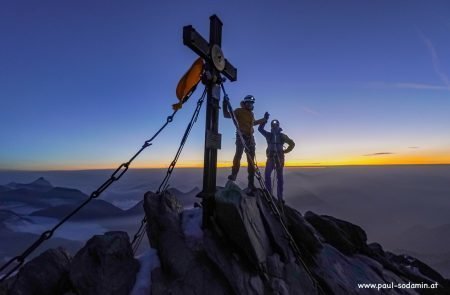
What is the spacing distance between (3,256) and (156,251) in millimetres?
180068

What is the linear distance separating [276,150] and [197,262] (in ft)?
18.3

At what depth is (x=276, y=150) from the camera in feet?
33.9

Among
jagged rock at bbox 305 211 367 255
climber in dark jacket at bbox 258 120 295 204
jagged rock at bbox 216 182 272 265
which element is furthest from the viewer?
jagged rock at bbox 305 211 367 255

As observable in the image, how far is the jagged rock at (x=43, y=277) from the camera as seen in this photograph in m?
5.92

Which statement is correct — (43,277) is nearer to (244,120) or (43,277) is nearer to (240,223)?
(240,223)

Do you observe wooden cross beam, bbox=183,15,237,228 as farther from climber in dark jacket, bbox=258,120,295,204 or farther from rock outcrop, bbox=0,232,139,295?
climber in dark jacket, bbox=258,120,295,204

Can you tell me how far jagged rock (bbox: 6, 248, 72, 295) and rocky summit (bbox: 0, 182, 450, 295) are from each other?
0.02 meters

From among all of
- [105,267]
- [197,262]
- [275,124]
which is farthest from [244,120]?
[105,267]

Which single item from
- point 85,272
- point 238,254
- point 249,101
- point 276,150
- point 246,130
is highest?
point 249,101

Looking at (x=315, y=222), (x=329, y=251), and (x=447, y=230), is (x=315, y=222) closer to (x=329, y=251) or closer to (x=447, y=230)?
(x=329, y=251)

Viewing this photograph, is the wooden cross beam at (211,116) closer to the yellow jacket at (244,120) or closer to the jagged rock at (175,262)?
the jagged rock at (175,262)

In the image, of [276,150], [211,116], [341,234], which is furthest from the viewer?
[341,234]

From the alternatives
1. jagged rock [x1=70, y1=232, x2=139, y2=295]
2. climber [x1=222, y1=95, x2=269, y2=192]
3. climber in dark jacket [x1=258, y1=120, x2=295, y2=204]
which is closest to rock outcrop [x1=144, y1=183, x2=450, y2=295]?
jagged rock [x1=70, y1=232, x2=139, y2=295]

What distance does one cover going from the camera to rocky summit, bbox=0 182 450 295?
19.5 ft
